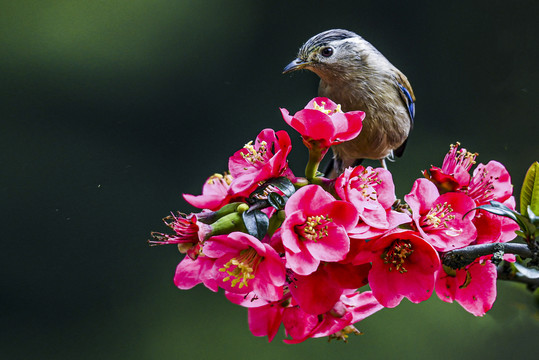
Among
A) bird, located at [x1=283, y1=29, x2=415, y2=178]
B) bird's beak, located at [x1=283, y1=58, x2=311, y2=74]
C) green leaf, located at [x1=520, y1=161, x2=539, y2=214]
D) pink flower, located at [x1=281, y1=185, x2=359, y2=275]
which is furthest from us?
bird, located at [x1=283, y1=29, x2=415, y2=178]

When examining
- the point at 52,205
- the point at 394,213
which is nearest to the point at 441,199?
the point at 394,213

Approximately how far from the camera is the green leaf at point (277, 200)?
86cm

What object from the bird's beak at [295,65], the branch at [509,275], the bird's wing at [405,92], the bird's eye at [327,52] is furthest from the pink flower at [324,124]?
the bird's wing at [405,92]

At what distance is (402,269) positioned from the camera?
879mm

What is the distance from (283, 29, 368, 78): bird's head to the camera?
1734 mm

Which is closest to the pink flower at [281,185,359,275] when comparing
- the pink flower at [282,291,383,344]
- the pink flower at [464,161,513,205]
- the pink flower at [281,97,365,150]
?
the pink flower at [281,97,365,150]

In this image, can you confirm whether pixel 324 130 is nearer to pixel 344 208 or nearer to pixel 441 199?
pixel 344 208

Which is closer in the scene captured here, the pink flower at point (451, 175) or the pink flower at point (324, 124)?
the pink flower at point (324, 124)

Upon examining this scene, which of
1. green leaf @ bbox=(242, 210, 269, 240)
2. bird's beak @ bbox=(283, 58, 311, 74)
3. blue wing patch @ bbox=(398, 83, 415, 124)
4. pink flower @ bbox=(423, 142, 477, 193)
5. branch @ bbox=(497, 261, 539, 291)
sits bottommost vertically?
blue wing patch @ bbox=(398, 83, 415, 124)

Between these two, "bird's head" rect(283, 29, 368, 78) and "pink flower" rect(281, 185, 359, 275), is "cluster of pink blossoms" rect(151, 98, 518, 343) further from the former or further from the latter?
"bird's head" rect(283, 29, 368, 78)

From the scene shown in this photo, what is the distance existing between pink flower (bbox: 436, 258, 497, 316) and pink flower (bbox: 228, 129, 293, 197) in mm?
327

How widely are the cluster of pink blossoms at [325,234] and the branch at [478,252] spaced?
2cm

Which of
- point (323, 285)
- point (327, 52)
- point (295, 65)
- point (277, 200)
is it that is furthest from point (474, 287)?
point (327, 52)

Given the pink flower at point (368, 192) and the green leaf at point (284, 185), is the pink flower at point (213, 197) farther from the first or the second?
the pink flower at point (368, 192)
